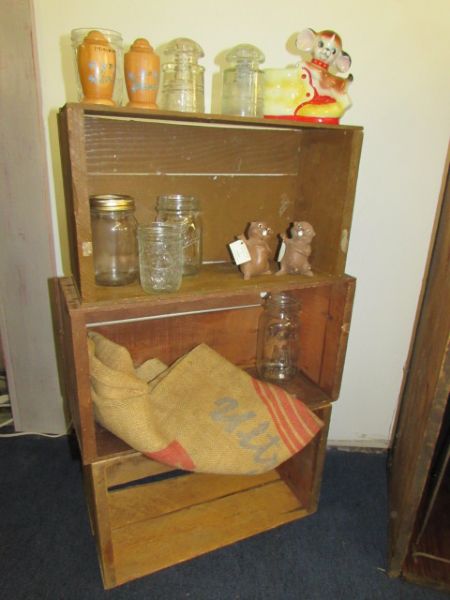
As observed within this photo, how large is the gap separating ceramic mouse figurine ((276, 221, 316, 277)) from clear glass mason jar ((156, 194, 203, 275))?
0.78 feet

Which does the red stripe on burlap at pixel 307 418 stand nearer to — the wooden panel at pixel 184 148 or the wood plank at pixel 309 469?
the wood plank at pixel 309 469

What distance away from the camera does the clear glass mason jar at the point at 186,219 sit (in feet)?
3.82

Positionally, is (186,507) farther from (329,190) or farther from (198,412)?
(329,190)

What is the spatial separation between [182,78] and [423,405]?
1085mm

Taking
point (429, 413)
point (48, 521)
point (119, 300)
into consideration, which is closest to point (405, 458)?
point (429, 413)

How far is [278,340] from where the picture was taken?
148cm

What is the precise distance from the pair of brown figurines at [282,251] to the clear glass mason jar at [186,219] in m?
0.12

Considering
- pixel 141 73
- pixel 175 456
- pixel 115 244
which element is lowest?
pixel 175 456

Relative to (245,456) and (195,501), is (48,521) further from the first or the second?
(245,456)

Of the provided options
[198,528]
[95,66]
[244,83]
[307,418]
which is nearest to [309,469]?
[307,418]

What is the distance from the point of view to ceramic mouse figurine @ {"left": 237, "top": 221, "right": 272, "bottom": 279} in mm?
1154

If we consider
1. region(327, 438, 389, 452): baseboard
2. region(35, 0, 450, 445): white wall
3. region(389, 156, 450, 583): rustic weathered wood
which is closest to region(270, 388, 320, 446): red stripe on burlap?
region(389, 156, 450, 583): rustic weathered wood

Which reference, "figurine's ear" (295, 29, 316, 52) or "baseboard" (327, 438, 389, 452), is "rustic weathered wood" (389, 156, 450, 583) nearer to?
"baseboard" (327, 438, 389, 452)

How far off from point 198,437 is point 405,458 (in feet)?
2.30
